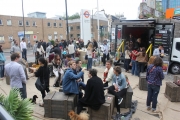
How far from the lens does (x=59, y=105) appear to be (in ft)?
14.0

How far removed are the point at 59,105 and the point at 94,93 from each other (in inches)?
42.4

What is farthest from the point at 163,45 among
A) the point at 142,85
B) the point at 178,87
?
the point at 178,87

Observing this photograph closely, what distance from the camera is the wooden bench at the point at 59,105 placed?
421 centimetres

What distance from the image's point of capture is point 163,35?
30.1 feet

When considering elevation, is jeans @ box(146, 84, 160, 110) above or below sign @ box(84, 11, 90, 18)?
below

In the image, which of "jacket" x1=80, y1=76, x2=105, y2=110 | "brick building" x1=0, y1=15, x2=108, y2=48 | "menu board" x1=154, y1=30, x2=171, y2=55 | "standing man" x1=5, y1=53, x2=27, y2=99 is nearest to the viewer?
"jacket" x1=80, y1=76, x2=105, y2=110

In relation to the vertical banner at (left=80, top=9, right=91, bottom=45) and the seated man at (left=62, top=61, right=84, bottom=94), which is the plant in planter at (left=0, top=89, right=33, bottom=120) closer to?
the seated man at (left=62, top=61, right=84, bottom=94)

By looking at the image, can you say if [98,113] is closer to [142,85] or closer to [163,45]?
[142,85]

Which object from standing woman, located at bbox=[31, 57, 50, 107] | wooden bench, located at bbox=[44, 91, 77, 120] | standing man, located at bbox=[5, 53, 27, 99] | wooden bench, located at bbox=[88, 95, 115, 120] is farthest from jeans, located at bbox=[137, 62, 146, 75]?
standing man, located at bbox=[5, 53, 27, 99]

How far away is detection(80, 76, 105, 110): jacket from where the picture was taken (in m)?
3.84

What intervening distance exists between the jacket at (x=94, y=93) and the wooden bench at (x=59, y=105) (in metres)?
0.53

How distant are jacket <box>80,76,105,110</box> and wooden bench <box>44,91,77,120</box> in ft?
1.72

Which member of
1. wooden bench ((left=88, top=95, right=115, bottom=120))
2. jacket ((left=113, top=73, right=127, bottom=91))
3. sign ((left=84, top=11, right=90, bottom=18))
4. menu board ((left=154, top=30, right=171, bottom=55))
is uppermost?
sign ((left=84, top=11, right=90, bottom=18))

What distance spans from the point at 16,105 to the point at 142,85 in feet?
17.7
